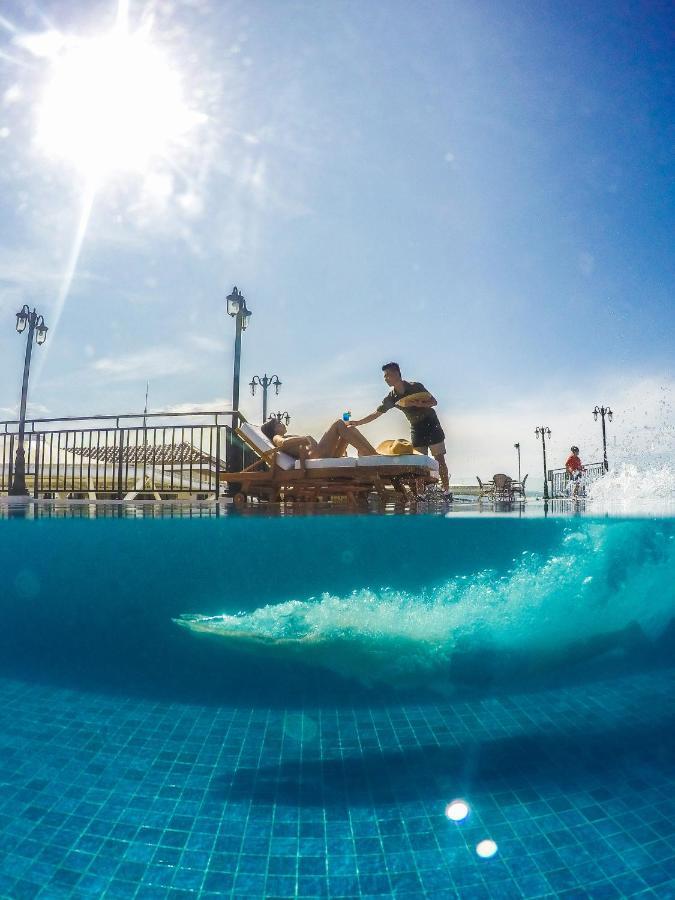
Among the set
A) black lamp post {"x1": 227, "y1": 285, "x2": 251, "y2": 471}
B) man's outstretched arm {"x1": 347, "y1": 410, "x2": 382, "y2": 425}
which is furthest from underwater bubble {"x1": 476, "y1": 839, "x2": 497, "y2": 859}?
black lamp post {"x1": 227, "y1": 285, "x2": 251, "y2": 471}

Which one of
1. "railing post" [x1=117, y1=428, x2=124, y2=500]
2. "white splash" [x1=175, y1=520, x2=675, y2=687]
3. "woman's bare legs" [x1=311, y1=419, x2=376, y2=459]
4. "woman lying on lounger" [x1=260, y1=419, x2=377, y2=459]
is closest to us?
"woman lying on lounger" [x1=260, y1=419, x2=377, y2=459]

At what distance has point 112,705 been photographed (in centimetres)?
642

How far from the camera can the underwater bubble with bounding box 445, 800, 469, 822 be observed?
3.84m

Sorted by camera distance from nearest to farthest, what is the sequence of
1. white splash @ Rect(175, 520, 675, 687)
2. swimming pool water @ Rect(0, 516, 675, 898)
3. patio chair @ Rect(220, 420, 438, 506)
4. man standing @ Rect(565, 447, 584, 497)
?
swimming pool water @ Rect(0, 516, 675, 898) < patio chair @ Rect(220, 420, 438, 506) < white splash @ Rect(175, 520, 675, 687) < man standing @ Rect(565, 447, 584, 497)

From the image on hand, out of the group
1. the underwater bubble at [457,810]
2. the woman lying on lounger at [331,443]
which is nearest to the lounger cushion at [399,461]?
the woman lying on lounger at [331,443]

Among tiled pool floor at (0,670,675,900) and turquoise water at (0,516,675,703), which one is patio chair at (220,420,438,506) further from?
tiled pool floor at (0,670,675,900)

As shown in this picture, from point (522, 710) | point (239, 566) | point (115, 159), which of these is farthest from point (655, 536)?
point (115, 159)

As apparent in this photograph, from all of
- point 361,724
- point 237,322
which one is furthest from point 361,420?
point 237,322

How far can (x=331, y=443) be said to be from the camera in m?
8.16

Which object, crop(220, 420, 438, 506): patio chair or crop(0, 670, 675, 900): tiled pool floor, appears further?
crop(220, 420, 438, 506): patio chair

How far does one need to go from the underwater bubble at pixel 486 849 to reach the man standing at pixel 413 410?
215 inches

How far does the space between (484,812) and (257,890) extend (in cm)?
193

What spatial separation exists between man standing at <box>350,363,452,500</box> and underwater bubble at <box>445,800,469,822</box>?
5108 millimetres

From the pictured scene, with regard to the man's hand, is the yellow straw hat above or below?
below
